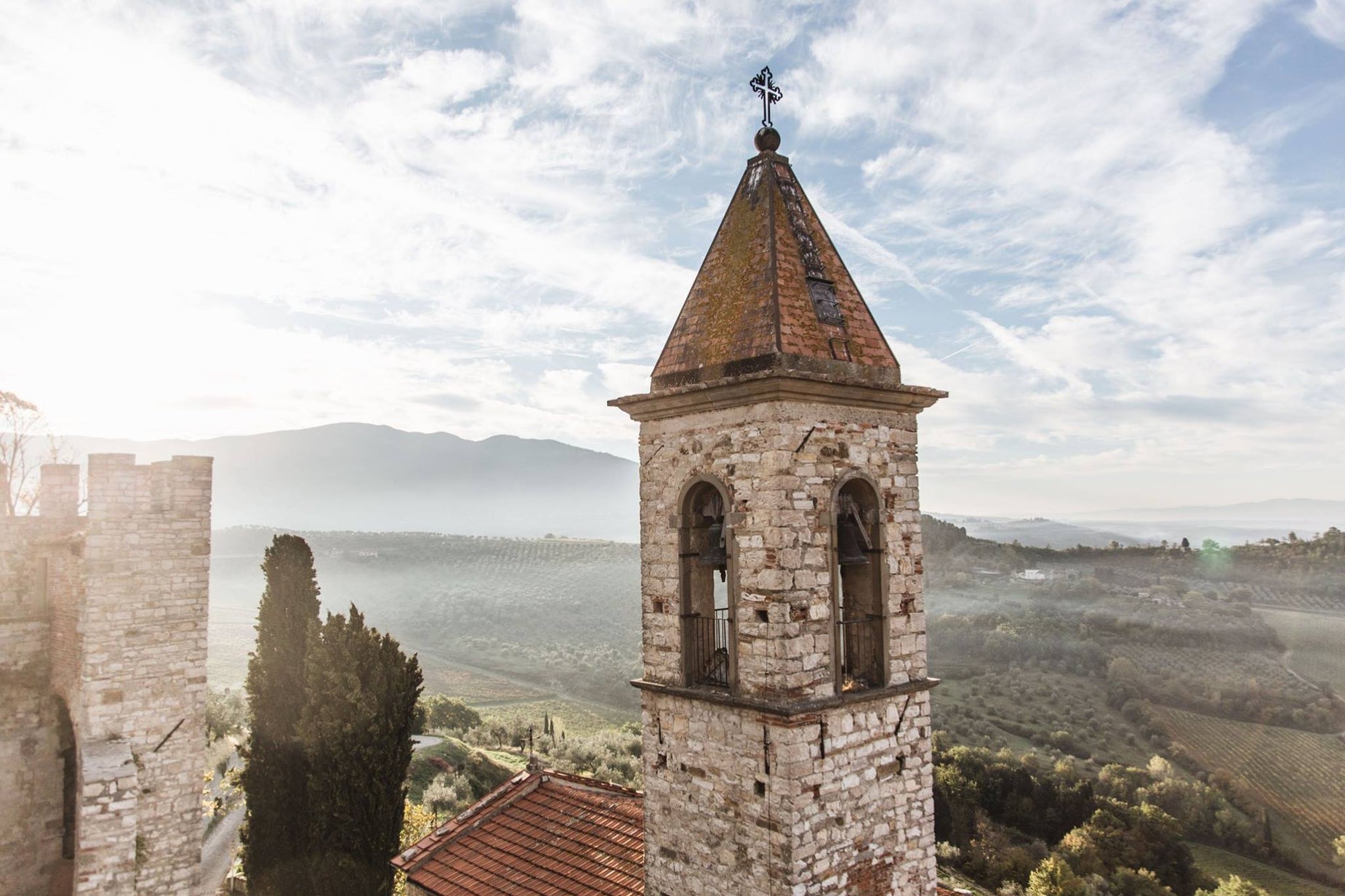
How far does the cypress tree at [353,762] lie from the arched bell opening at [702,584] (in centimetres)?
795

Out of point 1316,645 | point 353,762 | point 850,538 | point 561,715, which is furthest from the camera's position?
point 561,715

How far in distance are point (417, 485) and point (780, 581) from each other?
97654mm

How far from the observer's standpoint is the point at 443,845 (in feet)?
34.7

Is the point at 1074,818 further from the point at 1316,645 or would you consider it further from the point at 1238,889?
the point at 1316,645

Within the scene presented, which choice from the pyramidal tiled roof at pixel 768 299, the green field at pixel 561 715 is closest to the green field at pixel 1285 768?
the green field at pixel 561 715

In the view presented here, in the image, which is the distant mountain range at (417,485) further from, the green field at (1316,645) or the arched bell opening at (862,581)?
the arched bell opening at (862,581)

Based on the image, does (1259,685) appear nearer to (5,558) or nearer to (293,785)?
(293,785)

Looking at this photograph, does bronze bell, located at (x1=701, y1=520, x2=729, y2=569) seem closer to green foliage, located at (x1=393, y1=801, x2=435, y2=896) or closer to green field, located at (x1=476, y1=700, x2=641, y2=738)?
green foliage, located at (x1=393, y1=801, x2=435, y2=896)

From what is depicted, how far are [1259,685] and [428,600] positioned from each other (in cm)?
4336

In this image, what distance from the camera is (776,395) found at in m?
7.06

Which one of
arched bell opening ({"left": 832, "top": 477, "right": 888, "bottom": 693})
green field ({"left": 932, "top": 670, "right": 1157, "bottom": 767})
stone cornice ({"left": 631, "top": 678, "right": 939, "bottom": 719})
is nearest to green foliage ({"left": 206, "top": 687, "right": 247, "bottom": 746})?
stone cornice ({"left": 631, "top": 678, "right": 939, "bottom": 719})

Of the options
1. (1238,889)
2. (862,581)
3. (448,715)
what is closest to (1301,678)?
(1238,889)

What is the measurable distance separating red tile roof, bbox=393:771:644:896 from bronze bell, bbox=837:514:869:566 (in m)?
4.02

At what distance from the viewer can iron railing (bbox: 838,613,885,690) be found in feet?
25.7
